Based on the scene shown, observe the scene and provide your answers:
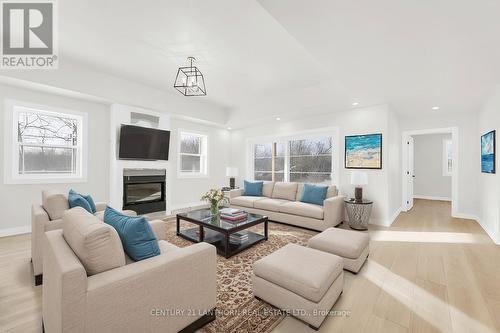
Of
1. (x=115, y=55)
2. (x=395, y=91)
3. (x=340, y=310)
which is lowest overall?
(x=340, y=310)

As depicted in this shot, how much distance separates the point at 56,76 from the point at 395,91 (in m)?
5.80

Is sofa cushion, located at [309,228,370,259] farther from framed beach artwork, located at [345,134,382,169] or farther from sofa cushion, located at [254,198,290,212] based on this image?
framed beach artwork, located at [345,134,382,169]

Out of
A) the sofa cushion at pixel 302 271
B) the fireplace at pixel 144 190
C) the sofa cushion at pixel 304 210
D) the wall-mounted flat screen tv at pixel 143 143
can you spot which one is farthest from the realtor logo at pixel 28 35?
the sofa cushion at pixel 304 210

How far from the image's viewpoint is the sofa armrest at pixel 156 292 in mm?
1117

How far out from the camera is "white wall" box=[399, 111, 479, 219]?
4.79m

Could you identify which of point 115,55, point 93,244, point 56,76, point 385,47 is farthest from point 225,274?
point 56,76

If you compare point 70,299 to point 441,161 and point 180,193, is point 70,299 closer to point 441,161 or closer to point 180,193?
point 180,193

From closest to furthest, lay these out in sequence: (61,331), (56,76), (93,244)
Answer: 1. (61,331)
2. (93,244)
3. (56,76)

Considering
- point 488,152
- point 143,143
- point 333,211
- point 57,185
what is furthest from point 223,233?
point 488,152

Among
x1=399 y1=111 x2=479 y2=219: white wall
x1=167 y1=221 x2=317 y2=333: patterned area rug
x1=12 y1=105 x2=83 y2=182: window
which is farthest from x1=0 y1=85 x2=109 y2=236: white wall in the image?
x1=399 y1=111 x2=479 y2=219: white wall

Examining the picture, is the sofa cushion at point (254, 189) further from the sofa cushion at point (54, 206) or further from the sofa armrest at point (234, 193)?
the sofa cushion at point (54, 206)

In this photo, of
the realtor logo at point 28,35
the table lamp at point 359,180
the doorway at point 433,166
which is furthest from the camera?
the doorway at point 433,166

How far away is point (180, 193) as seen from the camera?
19.2ft

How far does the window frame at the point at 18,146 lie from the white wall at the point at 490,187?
7.41 m
